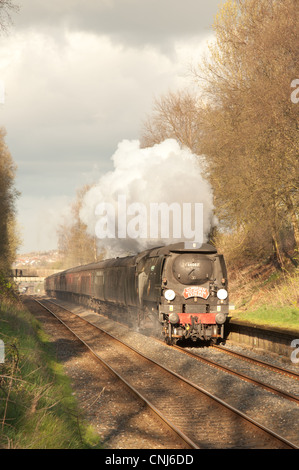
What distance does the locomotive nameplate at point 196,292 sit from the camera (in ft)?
51.4

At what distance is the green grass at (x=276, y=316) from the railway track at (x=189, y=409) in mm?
4272

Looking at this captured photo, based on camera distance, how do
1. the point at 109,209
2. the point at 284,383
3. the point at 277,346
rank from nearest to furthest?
the point at 284,383, the point at 277,346, the point at 109,209

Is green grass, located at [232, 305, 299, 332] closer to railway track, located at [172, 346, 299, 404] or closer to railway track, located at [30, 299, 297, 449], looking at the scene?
railway track, located at [172, 346, 299, 404]

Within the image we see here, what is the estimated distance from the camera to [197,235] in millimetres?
20219

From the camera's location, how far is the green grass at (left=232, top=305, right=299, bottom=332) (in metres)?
15.4

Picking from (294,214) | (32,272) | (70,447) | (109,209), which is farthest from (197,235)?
(32,272)

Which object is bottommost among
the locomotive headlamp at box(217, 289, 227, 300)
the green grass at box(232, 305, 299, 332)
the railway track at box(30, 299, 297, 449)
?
the railway track at box(30, 299, 297, 449)

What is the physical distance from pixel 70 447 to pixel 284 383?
233 inches

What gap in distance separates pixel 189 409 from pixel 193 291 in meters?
6.68

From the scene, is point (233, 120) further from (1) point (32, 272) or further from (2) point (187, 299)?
(1) point (32, 272)

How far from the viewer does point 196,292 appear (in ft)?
51.6

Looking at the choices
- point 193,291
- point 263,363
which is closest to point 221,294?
point 193,291

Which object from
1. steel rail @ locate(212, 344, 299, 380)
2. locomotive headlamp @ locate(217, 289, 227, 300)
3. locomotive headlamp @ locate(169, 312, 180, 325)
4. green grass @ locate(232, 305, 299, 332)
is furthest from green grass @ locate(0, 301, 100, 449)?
green grass @ locate(232, 305, 299, 332)

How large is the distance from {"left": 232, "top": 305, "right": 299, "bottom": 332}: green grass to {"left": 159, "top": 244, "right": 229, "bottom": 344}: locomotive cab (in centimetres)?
166
